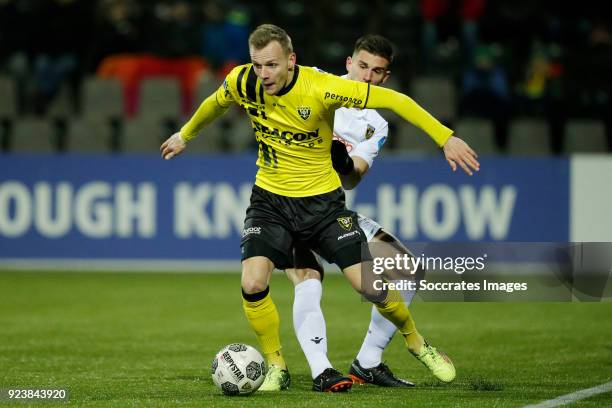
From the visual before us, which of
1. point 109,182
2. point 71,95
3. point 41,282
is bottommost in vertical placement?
point 41,282

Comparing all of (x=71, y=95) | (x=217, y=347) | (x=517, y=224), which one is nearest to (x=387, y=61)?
(x=217, y=347)

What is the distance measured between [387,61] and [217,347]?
2836mm

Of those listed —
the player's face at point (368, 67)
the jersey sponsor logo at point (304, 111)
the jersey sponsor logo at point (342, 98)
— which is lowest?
the jersey sponsor logo at point (304, 111)

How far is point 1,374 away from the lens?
25.0 ft

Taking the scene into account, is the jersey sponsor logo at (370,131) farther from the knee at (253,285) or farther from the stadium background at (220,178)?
the stadium background at (220,178)

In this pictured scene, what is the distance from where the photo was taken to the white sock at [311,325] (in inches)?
279

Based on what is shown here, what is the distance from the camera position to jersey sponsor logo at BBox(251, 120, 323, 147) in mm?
7098

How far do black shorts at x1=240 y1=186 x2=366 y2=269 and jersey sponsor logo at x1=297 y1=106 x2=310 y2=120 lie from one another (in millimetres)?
506

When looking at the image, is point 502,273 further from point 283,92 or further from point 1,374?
point 1,374

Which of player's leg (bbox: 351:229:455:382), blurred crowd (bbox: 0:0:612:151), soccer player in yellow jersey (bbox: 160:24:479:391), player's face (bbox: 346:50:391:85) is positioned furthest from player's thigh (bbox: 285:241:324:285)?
blurred crowd (bbox: 0:0:612:151)

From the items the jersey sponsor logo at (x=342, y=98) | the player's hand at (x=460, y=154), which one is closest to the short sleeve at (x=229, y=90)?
the jersey sponsor logo at (x=342, y=98)

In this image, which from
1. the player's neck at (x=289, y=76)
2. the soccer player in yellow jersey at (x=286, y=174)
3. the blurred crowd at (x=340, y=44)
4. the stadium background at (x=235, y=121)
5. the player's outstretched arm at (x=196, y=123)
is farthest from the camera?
the blurred crowd at (x=340, y=44)

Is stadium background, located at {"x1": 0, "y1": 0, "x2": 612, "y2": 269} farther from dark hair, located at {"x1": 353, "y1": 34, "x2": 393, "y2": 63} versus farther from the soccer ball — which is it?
the soccer ball

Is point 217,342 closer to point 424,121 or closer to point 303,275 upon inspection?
point 303,275
